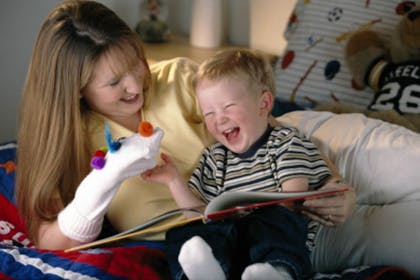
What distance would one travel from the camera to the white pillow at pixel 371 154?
4.39 ft

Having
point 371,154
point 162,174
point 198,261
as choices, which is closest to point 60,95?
point 162,174

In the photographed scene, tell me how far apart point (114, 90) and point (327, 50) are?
1.03 m

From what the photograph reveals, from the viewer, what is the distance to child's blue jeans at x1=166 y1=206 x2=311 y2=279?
40.8 inches

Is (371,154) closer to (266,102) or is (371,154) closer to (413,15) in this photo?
(266,102)

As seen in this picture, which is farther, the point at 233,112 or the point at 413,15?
the point at 413,15

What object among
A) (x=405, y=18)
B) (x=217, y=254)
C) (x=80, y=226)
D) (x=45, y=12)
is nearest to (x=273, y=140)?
(x=217, y=254)

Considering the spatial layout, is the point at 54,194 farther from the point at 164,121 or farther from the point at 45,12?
the point at 45,12

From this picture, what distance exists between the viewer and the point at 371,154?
1391 mm

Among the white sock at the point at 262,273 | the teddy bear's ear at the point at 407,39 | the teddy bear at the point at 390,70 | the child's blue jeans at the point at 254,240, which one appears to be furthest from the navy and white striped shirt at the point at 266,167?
the teddy bear's ear at the point at 407,39

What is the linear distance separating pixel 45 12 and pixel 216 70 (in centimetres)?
120

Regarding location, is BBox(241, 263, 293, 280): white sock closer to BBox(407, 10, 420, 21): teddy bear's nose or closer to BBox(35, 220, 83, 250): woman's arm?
BBox(35, 220, 83, 250): woman's arm

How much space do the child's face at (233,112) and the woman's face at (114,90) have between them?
0.49ft

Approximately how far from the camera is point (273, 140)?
1233 millimetres

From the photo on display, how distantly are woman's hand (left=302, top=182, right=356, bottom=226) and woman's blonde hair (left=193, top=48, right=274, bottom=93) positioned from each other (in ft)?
0.93
